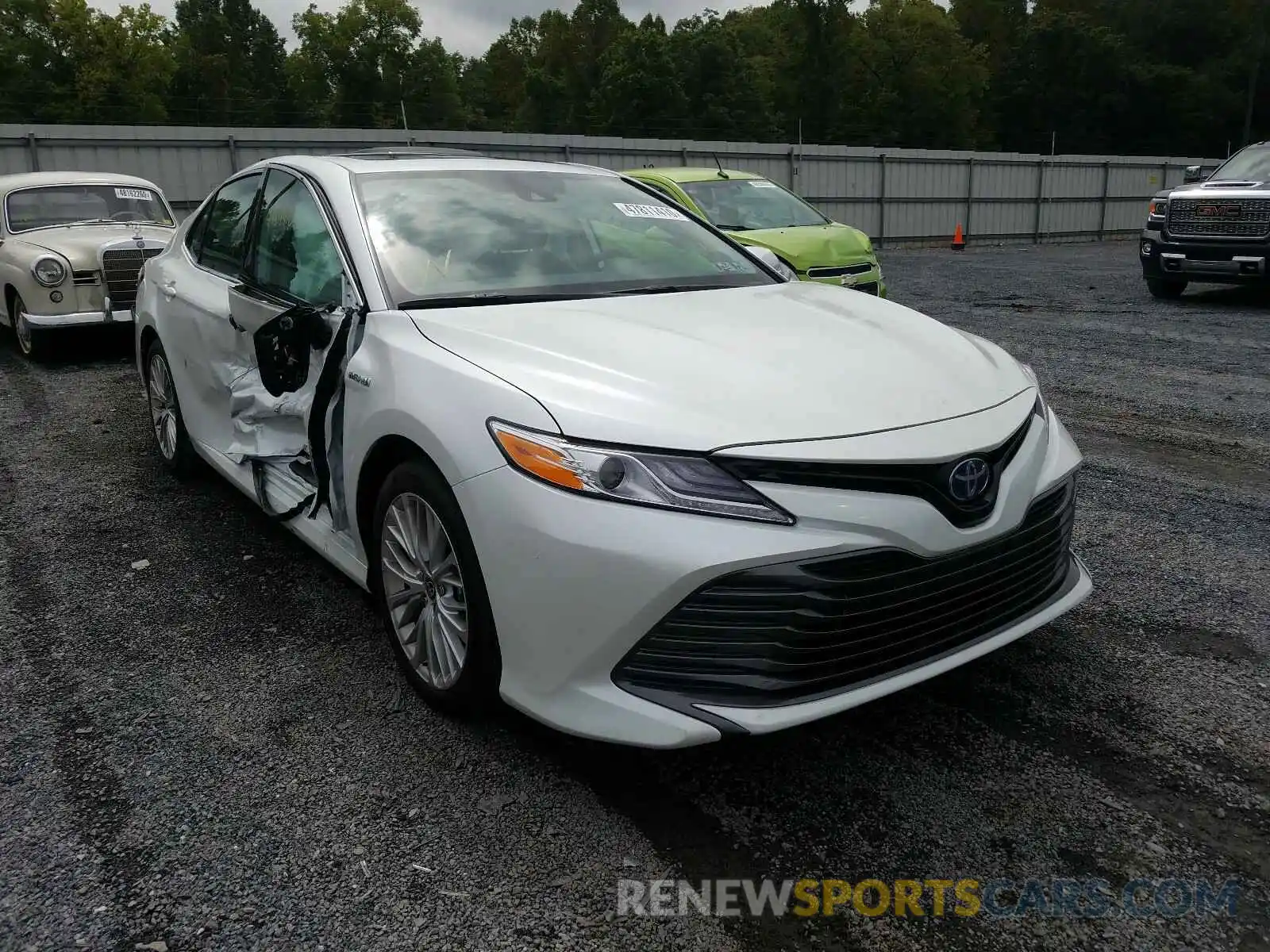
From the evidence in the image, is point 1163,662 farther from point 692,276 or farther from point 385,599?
point 385,599

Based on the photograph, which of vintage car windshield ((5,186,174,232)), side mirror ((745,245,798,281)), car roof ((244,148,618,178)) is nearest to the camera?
car roof ((244,148,618,178))

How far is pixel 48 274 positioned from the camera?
884 centimetres

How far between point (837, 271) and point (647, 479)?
26.9ft

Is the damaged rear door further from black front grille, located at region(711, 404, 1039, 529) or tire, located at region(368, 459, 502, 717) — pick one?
black front grille, located at region(711, 404, 1039, 529)

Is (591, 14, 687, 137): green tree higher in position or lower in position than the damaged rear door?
higher

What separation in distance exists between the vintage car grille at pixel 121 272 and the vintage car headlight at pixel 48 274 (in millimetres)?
324

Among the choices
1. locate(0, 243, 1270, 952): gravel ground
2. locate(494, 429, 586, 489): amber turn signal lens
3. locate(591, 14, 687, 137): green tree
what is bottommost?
locate(0, 243, 1270, 952): gravel ground

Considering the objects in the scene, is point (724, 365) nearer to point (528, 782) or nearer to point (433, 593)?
point (433, 593)

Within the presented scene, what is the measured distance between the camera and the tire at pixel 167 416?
16.7ft

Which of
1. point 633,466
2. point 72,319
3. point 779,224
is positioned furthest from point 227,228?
point 779,224

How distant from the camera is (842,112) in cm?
6531

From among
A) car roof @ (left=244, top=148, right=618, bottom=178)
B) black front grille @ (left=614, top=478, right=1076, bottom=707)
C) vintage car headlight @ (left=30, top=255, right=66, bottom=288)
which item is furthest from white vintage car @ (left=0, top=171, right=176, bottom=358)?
black front grille @ (left=614, top=478, right=1076, bottom=707)

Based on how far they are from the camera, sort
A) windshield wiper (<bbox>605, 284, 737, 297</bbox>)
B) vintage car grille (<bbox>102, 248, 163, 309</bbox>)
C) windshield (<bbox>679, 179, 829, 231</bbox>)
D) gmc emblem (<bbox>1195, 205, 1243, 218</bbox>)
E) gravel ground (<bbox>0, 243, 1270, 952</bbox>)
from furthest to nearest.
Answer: gmc emblem (<bbox>1195, 205, 1243, 218</bbox>), windshield (<bbox>679, 179, 829, 231</bbox>), vintage car grille (<bbox>102, 248, 163, 309</bbox>), windshield wiper (<bbox>605, 284, 737, 297</bbox>), gravel ground (<bbox>0, 243, 1270, 952</bbox>)

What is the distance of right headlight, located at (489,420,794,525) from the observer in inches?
90.4
